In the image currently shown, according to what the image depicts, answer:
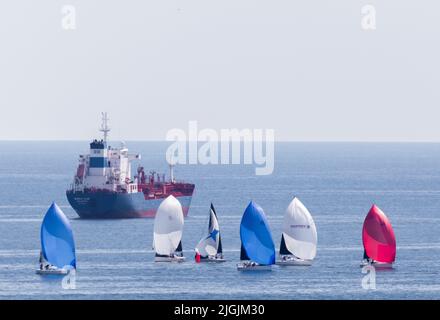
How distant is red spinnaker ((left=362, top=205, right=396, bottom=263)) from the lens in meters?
93.5

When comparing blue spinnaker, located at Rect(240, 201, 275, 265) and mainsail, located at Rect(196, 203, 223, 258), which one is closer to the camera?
blue spinnaker, located at Rect(240, 201, 275, 265)

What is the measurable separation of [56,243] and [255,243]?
1462cm

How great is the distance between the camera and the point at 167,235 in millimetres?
97188

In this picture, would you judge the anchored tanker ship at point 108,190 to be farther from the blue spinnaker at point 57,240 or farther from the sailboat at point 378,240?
the sailboat at point 378,240

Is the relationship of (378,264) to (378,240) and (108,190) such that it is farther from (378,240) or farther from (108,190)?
(108,190)

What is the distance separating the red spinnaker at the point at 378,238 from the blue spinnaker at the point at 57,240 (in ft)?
72.2

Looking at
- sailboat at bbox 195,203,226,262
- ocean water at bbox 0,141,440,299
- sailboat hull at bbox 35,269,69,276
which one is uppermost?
sailboat at bbox 195,203,226,262

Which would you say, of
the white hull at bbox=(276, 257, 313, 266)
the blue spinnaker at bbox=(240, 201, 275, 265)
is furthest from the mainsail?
the blue spinnaker at bbox=(240, 201, 275, 265)

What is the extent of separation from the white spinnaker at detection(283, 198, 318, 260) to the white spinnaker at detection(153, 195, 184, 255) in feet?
28.7

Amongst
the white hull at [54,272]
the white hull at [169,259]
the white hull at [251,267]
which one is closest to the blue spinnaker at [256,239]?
the white hull at [251,267]

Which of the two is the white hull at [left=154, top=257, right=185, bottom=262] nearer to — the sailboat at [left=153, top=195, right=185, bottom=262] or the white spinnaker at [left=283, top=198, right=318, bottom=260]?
the sailboat at [left=153, top=195, right=185, bottom=262]

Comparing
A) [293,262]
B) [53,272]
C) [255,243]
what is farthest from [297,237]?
[53,272]
